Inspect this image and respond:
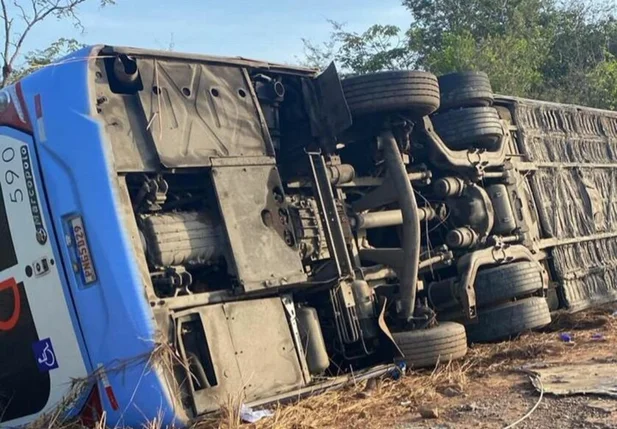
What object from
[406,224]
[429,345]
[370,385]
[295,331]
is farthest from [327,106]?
[370,385]

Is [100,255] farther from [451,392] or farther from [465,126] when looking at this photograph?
[465,126]

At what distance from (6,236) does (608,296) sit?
19.3 ft

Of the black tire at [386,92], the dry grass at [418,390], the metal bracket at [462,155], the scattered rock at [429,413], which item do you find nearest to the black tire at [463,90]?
the metal bracket at [462,155]

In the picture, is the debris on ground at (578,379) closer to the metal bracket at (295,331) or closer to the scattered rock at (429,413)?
the scattered rock at (429,413)

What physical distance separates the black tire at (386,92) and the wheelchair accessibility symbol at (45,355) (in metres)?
2.43

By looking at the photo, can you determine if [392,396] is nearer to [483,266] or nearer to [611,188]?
[483,266]

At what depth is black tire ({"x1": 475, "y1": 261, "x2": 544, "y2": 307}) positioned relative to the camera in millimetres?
6168

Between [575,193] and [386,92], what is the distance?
349 cm

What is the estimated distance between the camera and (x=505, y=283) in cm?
617

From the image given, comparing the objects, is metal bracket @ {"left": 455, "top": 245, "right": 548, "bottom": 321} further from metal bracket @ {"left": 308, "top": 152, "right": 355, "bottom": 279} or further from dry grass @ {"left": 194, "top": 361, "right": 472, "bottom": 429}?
metal bracket @ {"left": 308, "top": 152, "right": 355, "bottom": 279}

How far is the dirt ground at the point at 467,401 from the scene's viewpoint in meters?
3.99

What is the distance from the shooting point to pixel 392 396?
4.75m

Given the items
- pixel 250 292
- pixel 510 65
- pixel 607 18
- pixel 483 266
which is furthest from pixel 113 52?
pixel 607 18

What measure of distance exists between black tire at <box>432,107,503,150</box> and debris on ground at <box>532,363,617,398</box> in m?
2.18
